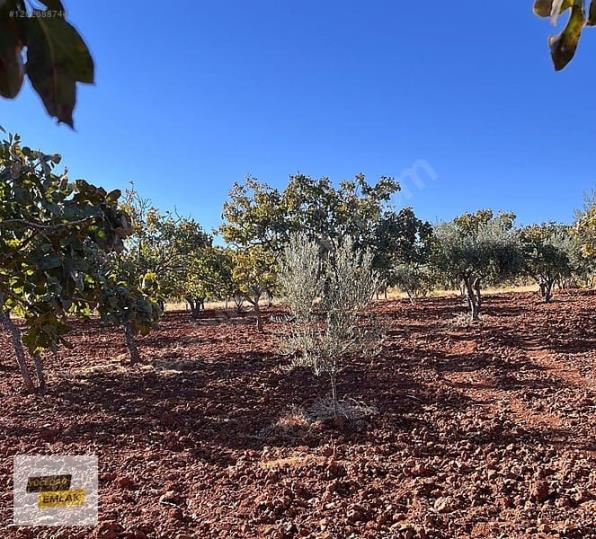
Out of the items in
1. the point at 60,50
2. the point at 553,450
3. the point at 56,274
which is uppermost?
the point at 60,50

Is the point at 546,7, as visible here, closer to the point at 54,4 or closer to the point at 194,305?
the point at 54,4

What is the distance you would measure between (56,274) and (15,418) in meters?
6.01

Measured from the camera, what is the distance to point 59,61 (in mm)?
546

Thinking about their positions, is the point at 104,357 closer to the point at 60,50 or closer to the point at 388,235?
the point at 388,235

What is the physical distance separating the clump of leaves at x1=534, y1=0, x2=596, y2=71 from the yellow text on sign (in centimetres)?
491

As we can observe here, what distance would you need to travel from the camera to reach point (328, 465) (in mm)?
4656

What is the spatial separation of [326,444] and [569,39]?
17.6 feet

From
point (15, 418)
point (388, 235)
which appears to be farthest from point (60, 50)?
point (388, 235)

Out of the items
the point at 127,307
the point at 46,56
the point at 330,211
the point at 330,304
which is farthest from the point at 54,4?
the point at 330,211

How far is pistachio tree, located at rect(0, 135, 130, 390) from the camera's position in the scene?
7.37ft

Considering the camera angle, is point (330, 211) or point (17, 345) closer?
point (17, 345)

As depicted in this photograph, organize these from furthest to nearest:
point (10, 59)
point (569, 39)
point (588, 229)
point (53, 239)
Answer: point (588, 229) → point (53, 239) → point (569, 39) → point (10, 59)

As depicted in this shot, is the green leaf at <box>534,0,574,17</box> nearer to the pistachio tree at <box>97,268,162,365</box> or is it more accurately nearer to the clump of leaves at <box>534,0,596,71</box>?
the clump of leaves at <box>534,0,596,71</box>

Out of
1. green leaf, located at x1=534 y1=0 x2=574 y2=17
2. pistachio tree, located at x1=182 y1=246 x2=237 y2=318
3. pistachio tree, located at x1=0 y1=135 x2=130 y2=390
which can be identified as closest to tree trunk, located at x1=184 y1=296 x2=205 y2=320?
pistachio tree, located at x1=182 y1=246 x2=237 y2=318
